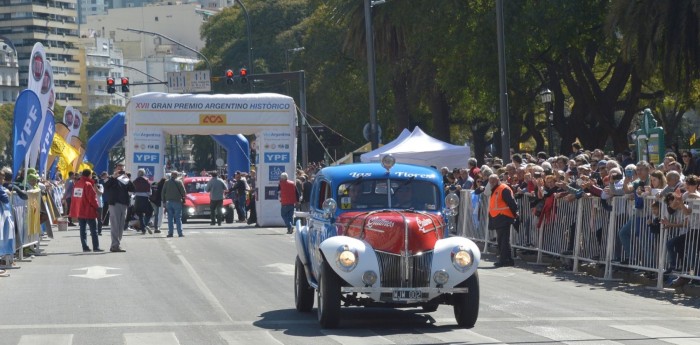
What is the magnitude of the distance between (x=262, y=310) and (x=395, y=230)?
2.67 meters

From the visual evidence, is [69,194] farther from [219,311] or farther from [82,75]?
[82,75]

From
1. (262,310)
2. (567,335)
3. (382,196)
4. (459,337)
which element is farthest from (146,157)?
(567,335)

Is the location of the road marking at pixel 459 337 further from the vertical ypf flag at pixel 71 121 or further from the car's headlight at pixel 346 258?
the vertical ypf flag at pixel 71 121

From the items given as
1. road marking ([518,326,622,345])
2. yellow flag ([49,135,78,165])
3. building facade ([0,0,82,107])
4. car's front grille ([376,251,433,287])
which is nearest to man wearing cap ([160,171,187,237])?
yellow flag ([49,135,78,165])

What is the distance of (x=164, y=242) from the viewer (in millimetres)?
30266

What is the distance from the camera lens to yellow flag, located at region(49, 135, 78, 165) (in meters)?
43.0

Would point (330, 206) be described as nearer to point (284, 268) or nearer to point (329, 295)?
point (329, 295)

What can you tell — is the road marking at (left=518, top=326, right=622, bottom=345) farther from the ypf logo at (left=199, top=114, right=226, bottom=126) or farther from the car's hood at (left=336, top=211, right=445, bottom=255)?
the ypf logo at (left=199, top=114, right=226, bottom=126)

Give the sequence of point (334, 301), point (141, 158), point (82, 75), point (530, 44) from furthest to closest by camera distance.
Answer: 1. point (82, 75)
2. point (530, 44)
3. point (141, 158)
4. point (334, 301)

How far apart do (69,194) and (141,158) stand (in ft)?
8.77

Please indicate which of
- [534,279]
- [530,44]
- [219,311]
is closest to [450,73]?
[530,44]

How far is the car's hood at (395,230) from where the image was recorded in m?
14.1

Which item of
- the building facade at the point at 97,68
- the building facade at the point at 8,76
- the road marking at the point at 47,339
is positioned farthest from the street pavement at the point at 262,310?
the building facade at the point at 97,68

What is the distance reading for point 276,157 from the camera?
38.8 metres
